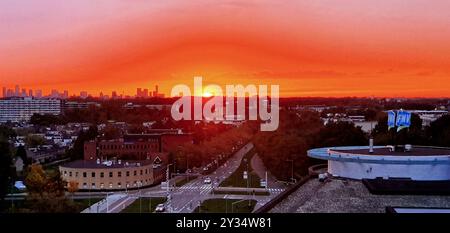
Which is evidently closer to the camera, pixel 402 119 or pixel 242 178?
pixel 402 119

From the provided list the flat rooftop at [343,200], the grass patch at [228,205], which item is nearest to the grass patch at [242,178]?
the grass patch at [228,205]

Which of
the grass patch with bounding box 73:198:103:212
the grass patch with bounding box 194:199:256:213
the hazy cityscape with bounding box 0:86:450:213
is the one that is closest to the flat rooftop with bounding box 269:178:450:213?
the hazy cityscape with bounding box 0:86:450:213

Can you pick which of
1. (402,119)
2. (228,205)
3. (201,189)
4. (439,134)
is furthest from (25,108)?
(439,134)

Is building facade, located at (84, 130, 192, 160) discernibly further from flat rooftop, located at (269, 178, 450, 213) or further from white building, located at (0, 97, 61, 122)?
flat rooftop, located at (269, 178, 450, 213)

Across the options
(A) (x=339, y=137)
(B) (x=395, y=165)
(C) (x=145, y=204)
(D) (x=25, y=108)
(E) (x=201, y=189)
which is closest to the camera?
(D) (x=25, y=108)

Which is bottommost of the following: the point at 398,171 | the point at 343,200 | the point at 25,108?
the point at 343,200

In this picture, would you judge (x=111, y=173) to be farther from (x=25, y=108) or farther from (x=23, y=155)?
(x=23, y=155)
